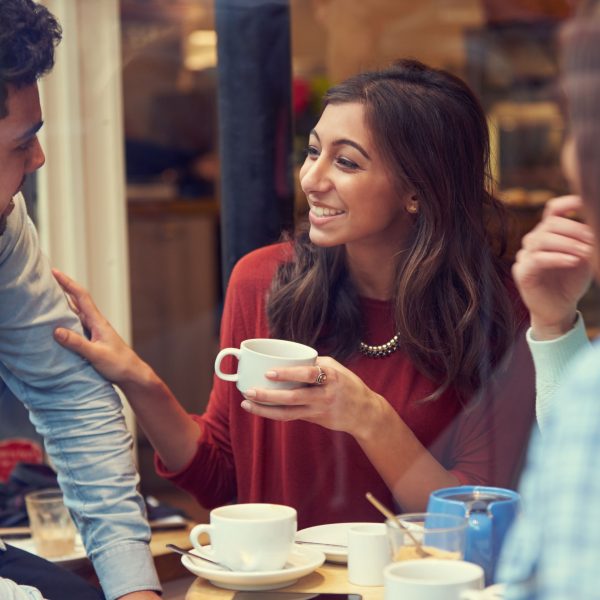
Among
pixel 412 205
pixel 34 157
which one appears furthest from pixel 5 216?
pixel 412 205

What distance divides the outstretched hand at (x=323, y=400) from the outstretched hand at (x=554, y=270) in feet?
0.97

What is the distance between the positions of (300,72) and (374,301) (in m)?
0.98

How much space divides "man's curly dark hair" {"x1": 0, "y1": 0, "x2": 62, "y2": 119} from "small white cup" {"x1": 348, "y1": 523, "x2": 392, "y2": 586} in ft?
2.63

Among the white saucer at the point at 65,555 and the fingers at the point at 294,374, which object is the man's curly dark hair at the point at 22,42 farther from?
the white saucer at the point at 65,555

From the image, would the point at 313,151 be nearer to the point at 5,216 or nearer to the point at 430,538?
the point at 5,216

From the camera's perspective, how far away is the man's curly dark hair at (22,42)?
158 cm

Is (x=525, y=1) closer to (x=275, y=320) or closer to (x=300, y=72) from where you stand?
(x=300, y=72)

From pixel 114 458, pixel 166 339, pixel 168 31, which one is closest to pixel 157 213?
pixel 166 339

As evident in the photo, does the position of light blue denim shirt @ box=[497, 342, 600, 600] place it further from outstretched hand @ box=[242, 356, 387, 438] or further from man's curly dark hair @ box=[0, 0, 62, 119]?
man's curly dark hair @ box=[0, 0, 62, 119]

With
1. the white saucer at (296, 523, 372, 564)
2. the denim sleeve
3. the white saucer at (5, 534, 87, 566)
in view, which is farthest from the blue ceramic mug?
the white saucer at (5, 534, 87, 566)

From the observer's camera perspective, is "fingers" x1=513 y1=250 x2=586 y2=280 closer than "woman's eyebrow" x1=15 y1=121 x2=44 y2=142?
Yes

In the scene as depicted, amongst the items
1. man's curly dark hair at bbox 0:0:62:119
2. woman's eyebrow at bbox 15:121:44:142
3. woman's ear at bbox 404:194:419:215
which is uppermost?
man's curly dark hair at bbox 0:0:62:119

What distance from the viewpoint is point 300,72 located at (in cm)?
273

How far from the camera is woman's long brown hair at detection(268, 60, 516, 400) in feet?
6.13
